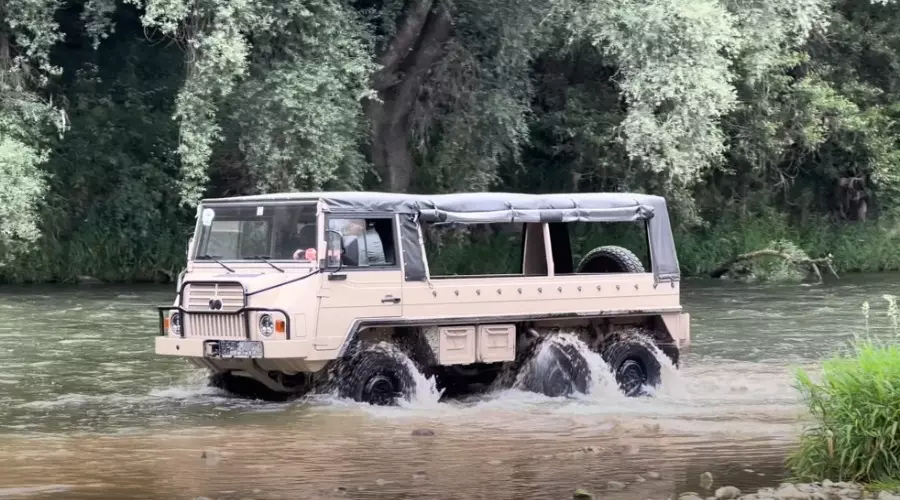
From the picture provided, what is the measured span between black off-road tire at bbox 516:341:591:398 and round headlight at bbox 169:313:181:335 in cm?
364

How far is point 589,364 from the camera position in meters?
15.6

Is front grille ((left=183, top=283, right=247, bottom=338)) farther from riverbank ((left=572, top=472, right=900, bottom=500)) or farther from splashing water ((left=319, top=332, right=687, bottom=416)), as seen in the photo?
riverbank ((left=572, top=472, right=900, bottom=500))

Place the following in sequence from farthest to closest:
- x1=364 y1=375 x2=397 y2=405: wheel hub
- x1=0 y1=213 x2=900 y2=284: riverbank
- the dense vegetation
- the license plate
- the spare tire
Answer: x1=0 y1=213 x2=900 y2=284: riverbank
the dense vegetation
the spare tire
x1=364 y1=375 x2=397 y2=405: wheel hub
the license plate

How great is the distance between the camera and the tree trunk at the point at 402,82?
28703 mm

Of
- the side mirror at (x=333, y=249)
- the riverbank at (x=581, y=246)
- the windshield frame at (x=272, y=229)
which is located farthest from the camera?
the riverbank at (x=581, y=246)

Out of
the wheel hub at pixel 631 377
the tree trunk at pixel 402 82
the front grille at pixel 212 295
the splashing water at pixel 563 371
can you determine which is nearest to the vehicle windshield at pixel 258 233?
the front grille at pixel 212 295

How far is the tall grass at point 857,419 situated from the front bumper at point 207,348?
4963mm

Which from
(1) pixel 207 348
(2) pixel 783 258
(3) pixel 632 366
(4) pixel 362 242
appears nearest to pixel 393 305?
(4) pixel 362 242

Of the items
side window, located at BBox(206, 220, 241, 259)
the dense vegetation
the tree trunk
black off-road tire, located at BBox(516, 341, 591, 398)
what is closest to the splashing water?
black off-road tire, located at BBox(516, 341, 591, 398)

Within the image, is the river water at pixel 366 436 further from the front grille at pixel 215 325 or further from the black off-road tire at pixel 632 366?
the front grille at pixel 215 325

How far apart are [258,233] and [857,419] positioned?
6643mm

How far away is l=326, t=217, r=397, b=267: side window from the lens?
13828 millimetres

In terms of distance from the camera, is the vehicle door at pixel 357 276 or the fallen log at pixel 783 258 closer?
the vehicle door at pixel 357 276

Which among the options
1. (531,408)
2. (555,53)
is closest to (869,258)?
(555,53)
